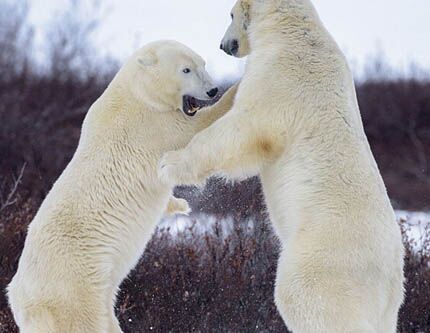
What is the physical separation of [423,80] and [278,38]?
47.6ft

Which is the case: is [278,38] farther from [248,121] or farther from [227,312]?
[227,312]

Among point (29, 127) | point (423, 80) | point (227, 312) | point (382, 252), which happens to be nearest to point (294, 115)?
point (382, 252)

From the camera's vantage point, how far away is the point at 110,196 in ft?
12.6

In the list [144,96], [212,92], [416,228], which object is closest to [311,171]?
[212,92]

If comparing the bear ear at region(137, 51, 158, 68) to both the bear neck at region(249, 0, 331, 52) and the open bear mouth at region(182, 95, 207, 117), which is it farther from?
the bear neck at region(249, 0, 331, 52)

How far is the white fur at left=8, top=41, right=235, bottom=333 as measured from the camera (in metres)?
3.68

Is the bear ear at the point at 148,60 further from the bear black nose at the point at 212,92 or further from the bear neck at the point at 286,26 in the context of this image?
the bear neck at the point at 286,26

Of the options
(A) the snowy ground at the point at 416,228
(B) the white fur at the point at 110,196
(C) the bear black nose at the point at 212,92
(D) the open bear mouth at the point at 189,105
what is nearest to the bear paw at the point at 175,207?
(B) the white fur at the point at 110,196

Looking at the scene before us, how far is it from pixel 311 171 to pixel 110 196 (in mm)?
919

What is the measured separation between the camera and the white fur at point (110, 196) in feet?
12.1

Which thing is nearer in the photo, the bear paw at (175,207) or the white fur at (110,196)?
the white fur at (110,196)

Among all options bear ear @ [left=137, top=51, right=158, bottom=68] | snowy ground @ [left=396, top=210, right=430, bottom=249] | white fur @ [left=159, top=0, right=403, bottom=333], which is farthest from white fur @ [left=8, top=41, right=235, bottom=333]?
snowy ground @ [left=396, top=210, right=430, bottom=249]

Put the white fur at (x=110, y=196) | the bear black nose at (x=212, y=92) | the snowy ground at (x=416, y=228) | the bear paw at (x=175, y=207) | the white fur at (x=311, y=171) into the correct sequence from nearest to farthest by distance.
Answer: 1. the white fur at (x=311, y=171)
2. the white fur at (x=110, y=196)
3. the bear black nose at (x=212, y=92)
4. the bear paw at (x=175, y=207)
5. the snowy ground at (x=416, y=228)

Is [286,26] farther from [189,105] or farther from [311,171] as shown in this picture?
[311,171]
